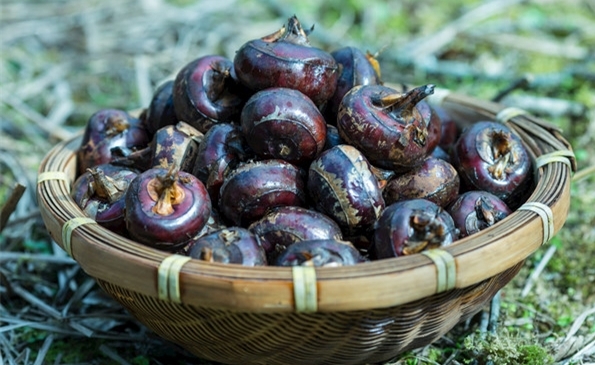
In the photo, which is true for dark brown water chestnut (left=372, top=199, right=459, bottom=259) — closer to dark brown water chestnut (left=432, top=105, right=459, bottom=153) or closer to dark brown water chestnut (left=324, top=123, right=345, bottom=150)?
dark brown water chestnut (left=324, top=123, right=345, bottom=150)

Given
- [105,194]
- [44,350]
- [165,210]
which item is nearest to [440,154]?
[165,210]

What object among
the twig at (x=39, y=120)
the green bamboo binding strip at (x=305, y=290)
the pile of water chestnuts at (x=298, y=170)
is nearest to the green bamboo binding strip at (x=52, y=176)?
the pile of water chestnuts at (x=298, y=170)

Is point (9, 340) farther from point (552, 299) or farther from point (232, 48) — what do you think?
point (232, 48)

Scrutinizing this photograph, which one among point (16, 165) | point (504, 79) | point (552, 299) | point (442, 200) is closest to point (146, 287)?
point (442, 200)

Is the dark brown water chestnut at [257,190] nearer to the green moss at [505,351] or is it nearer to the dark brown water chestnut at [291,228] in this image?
the dark brown water chestnut at [291,228]

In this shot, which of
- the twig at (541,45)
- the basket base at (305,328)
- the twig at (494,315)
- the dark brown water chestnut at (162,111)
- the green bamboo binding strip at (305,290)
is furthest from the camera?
the twig at (541,45)

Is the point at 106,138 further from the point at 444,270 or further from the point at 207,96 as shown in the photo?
the point at 444,270
